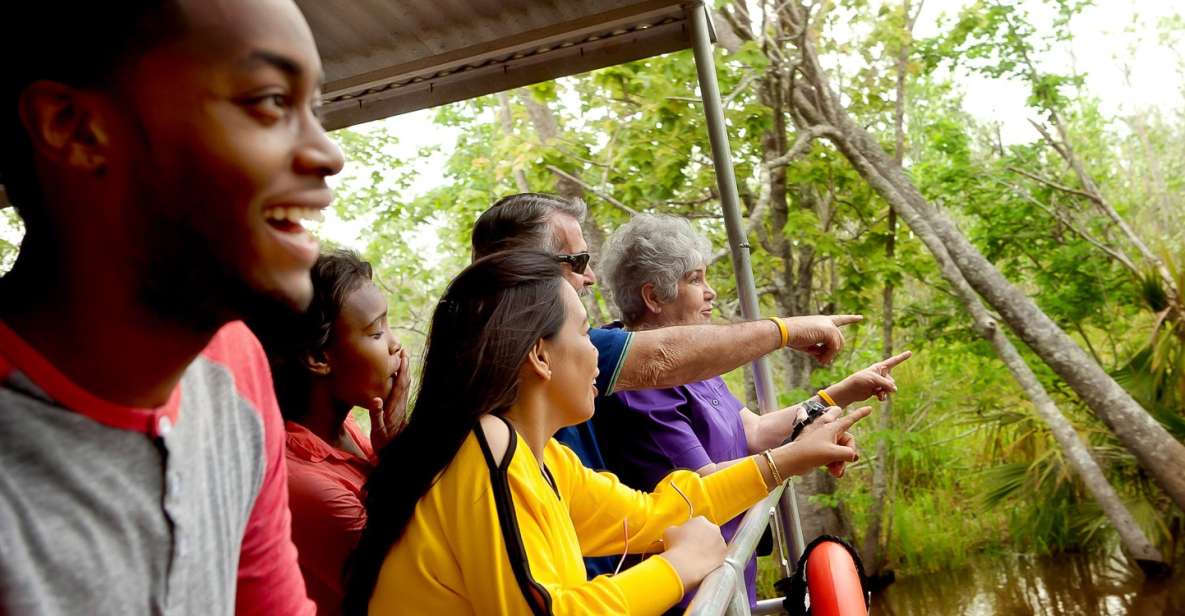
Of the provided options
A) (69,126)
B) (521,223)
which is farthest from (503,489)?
(521,223)

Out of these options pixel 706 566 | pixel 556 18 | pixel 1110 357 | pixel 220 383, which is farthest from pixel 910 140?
pixel 220 383

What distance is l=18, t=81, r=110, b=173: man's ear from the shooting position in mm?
670

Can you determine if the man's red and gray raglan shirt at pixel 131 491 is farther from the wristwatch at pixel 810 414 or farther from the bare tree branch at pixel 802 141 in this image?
the bare tree branch at pixel 802 141

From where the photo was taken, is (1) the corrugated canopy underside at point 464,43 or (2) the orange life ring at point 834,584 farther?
(1) the corrugated canopy underside at point 464,43

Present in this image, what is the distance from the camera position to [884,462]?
7344 mm

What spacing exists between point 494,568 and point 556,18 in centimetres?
209

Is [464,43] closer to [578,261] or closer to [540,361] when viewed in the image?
[578,261]

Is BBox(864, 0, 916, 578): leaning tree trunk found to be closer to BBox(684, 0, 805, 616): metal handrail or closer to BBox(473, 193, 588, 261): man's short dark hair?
BBox(684, 0, 805, 616): metal handrail

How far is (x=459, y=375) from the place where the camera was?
1532 mm

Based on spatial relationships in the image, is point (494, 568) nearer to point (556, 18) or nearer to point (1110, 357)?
point (556, 18)

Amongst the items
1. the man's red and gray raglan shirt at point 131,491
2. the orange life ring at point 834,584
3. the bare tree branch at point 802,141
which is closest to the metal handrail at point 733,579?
the orange life ring at point 834,584

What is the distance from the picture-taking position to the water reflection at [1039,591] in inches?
256

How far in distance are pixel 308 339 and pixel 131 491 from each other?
1.21 meters

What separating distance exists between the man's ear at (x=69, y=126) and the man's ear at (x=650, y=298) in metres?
1.99
